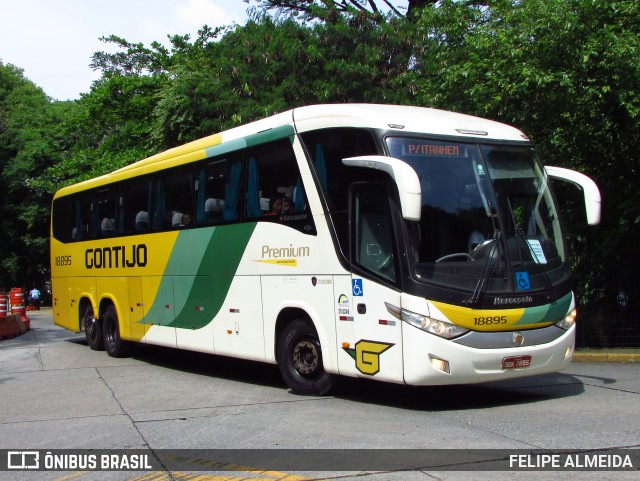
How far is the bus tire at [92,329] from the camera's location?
1658 cm

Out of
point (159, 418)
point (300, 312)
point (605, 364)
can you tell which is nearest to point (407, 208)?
point (300, 312)

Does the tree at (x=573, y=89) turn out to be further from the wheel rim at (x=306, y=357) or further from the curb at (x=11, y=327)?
the curb at (x=11, y=327)

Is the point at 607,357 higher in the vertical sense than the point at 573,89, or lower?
lower

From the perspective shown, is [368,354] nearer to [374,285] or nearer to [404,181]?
[374,285]

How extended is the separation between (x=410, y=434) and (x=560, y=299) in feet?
8.91

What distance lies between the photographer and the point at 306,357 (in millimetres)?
10102

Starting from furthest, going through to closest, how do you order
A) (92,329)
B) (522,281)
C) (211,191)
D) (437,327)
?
(92,329)
(211,191)
(522,281)
(437,327)

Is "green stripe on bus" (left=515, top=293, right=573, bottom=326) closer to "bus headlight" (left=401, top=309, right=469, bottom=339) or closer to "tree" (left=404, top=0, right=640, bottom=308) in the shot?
"bus headlight" (left=401, top=309, right=469, bottom=339)

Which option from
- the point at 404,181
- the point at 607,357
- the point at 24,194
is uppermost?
the point at 24,194

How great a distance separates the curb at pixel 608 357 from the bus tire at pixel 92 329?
9.35 meters

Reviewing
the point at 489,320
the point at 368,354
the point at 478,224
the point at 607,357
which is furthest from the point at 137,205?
Answer: the point at 607,357

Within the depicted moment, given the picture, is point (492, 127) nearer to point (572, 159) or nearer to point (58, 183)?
point (572, 159)

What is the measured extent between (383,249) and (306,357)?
2.05 meters

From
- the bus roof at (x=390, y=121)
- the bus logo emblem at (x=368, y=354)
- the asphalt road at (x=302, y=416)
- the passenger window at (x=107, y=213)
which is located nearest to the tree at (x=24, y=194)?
the passenger window at (x=107, y=213)
